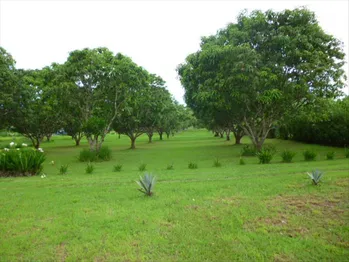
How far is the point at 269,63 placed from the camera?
15164mm

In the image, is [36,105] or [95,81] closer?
[95,81]

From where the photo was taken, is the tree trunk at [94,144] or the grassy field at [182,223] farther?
the tree trunk at [94,144]

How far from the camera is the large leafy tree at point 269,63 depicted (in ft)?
47.9

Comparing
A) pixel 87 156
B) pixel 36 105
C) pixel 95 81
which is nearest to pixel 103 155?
pixel 87 156

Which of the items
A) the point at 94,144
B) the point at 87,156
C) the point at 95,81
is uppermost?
the point at 95,81

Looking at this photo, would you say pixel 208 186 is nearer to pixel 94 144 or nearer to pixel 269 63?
pixel 269 63

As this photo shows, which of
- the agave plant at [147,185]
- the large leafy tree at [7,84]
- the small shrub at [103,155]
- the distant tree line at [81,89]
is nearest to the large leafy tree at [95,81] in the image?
the distant tree line at [81,89]

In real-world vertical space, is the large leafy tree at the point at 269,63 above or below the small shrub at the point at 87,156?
above

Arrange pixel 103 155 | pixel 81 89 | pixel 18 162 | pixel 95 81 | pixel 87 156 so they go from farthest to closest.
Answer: pixel 81 89 → pixel 95 81 → pixel 103 155 → pixel 87 156 → pixel 18 162

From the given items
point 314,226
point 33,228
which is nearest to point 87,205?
point 33,228

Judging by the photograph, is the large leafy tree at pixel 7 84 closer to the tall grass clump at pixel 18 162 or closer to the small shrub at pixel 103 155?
the small shrub at pixel 103 155

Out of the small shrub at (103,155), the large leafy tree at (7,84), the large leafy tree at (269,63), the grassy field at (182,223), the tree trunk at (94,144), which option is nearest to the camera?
the grassy field at (182,223)

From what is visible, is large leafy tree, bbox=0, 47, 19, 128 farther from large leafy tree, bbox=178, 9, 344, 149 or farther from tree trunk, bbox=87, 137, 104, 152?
large leafy tree, bbox=178, 9, 344, 149

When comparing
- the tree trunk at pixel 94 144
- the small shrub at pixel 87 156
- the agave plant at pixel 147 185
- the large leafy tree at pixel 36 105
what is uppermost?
the large leafy tree at pixel 36 105
